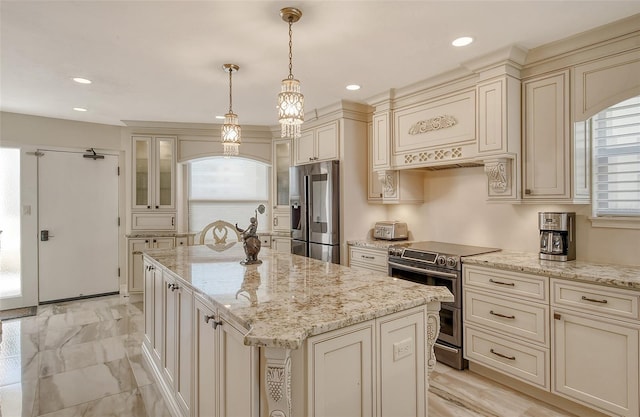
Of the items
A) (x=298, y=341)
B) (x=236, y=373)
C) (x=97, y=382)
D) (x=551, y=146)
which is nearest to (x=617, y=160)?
(x=551, y=146)

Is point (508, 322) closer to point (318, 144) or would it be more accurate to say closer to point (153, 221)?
point (318, 144)

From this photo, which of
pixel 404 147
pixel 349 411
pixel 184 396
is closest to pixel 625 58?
pixel 404 147

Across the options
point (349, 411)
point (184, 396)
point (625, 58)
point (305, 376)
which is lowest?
point (184, 396)

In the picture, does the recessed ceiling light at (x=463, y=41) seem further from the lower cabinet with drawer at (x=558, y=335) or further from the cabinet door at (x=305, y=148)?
the cabinet door at (x=305, y=148)

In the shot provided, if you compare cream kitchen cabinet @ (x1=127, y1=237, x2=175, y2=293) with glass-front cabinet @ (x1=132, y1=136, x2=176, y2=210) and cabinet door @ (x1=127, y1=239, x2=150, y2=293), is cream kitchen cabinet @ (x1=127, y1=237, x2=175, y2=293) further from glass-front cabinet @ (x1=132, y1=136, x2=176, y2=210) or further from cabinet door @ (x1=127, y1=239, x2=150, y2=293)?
glass-front cabinet @ (x1=132, y1=136, x2=176, y2=210)

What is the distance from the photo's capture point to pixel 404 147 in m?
3.58

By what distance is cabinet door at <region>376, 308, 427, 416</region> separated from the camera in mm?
1468

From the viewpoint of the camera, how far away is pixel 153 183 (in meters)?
4.93

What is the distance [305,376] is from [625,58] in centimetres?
284

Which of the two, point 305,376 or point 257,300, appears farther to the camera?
point 257,300

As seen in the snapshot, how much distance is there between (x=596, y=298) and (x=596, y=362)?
396 mm

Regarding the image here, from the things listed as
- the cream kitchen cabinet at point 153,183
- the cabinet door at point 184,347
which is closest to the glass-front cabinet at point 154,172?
the cream kitchen cabinet at point 153,183

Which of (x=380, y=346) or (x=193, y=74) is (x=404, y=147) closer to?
(x=193, y=74)

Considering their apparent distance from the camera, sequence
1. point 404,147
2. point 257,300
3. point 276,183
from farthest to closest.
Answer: point 276,183 < point 404,147 < point 257,300
